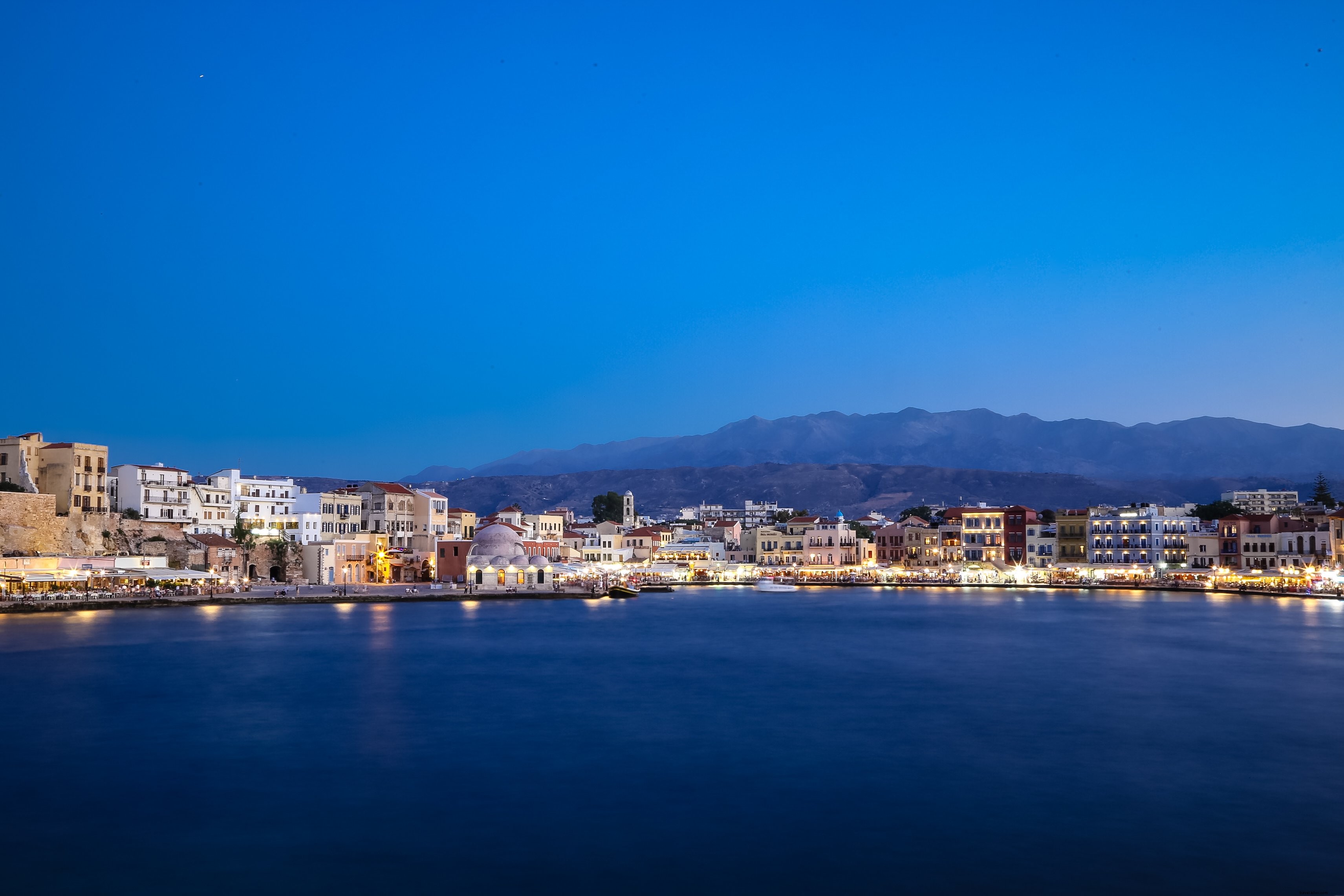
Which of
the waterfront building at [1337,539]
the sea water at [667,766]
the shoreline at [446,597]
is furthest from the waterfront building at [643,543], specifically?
the sea water at [667,766]

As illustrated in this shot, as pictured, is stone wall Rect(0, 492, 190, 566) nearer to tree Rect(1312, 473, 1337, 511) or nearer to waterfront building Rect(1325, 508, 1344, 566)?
waterfront building Rect(1325, 508, 1344, 566)

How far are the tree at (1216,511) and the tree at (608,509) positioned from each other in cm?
6353

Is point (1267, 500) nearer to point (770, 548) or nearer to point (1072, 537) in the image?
point (1072, 537)

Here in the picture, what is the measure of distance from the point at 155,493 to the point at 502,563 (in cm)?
2313

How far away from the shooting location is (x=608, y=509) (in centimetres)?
13950

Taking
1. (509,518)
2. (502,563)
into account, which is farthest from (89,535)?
(509,518)

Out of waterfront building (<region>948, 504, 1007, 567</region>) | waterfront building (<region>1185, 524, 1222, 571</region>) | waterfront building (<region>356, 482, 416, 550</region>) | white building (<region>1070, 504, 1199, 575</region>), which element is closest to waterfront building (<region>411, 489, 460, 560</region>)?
waterfront building (<region>356, 482, 416, 550</region>)

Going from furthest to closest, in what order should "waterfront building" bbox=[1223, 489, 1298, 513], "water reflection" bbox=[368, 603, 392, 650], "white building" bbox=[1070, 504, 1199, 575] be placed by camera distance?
"waterfront building" bbox=[1223, 489, 1298, 513] → "white building" bbox=[1070, 504, 1199, 575] → "water reflection" bbox=[368, 603, 392, 650]

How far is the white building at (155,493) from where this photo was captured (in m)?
74.6

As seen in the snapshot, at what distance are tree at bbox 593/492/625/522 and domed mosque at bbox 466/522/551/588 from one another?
53227 mm

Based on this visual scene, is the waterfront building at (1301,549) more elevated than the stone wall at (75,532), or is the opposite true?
the stone wall at (75,532)

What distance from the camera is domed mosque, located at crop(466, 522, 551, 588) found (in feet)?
265

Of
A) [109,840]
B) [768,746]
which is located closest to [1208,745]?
[768,746]

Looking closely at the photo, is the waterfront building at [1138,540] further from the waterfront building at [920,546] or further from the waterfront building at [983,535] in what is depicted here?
the waterfront building at [920,546]
